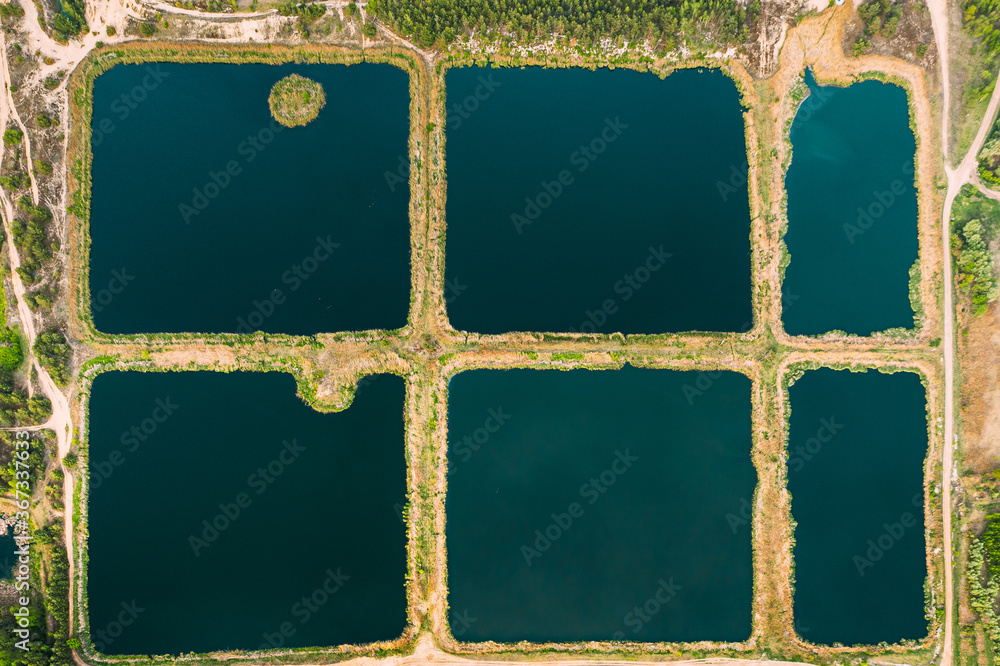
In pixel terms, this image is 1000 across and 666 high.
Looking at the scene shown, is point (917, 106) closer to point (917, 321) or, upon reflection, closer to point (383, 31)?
point (917, 321)

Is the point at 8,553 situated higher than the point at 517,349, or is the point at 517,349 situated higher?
the point at 517,349

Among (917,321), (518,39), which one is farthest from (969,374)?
(518,39)

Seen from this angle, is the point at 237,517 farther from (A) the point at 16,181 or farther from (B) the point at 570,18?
(B) the point at 570,18

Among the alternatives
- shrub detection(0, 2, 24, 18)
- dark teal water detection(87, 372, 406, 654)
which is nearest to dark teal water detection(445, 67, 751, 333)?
dark teal water detection(87, 372, 406, 654)

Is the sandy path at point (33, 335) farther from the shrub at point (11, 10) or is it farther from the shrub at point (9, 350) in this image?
the shrub at point (11, 10)

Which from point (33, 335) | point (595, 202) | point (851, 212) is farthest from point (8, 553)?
point (851, 212)

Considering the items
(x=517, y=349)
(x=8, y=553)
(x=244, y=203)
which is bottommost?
(x=8, y=553)

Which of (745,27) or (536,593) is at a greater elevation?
(745,27)
